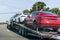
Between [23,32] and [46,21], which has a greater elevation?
[46,21]

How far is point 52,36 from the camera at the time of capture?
1719 centimetres

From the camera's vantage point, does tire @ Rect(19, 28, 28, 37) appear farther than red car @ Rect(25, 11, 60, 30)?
Yes

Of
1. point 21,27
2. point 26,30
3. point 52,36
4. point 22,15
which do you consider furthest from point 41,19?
point 22,15

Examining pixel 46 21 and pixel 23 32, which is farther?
pixel 23 32

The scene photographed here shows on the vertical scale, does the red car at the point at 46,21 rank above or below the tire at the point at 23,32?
above

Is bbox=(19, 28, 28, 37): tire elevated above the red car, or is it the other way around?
the red car

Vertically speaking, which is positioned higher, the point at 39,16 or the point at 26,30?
the point at 39,16

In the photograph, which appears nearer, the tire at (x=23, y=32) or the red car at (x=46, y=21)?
the red car at (x=46, y=21)

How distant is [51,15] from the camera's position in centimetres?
1925

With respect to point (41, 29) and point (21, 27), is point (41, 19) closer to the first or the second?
point (41, 29)

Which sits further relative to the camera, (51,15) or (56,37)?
(51,15)

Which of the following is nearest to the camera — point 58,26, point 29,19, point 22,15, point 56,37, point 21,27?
point 56,37

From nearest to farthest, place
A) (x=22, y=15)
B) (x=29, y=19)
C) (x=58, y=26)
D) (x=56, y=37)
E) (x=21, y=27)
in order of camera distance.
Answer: (x=56, y=37) < (x=58, y=26) < (x=29, y=19) < (x=21, y=27) < (x=22, y=15)

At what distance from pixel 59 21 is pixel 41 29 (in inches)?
53.6
